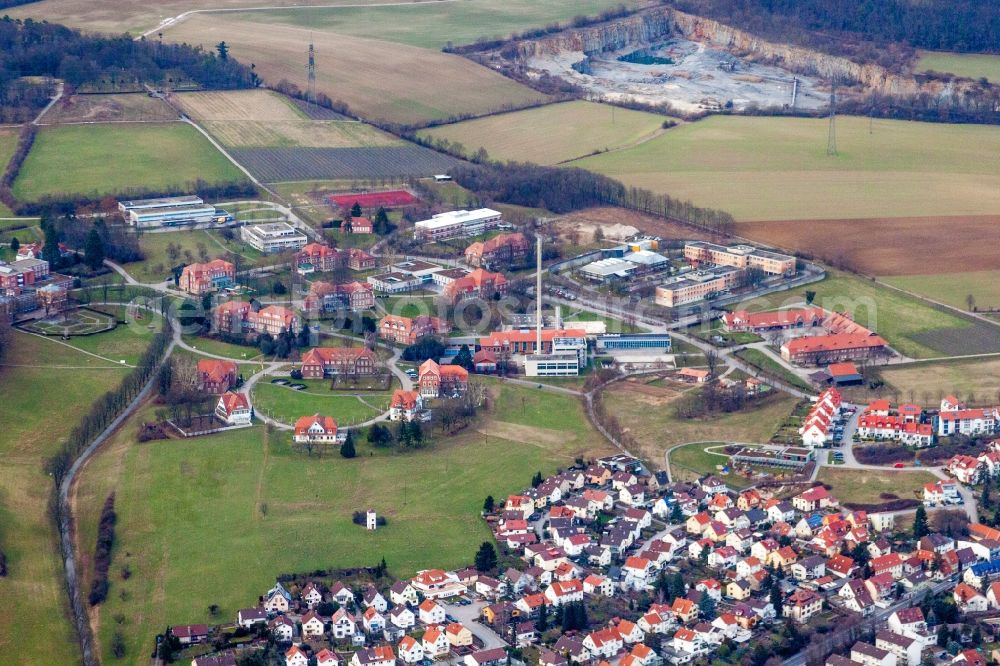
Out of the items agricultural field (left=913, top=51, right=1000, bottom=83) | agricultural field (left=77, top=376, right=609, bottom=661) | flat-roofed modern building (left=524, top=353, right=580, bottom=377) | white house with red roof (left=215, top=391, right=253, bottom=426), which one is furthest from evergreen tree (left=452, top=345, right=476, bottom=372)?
agricultural field (left=913, top=51, right=1000, bottom=83)

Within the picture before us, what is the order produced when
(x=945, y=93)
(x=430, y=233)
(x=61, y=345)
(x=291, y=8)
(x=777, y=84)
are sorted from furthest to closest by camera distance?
(x=291, y=8), (x=777, y=84), (x=945, y=93), (x=430, y=233), (x=61, y=345)

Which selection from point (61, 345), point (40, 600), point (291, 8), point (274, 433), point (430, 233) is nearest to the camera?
point (40, 600)

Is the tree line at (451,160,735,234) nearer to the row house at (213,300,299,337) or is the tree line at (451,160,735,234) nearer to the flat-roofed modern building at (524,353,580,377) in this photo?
the flat-roofed modern building at (524,353,580,377)

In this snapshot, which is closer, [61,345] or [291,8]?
[61,345]

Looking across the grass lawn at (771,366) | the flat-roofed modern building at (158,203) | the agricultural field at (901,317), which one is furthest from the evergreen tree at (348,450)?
the flat-roofed modern building at (158,203)

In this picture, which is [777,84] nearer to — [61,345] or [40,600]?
[61,345]

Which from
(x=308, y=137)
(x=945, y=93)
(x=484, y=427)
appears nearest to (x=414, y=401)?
(x=484, y=427)
